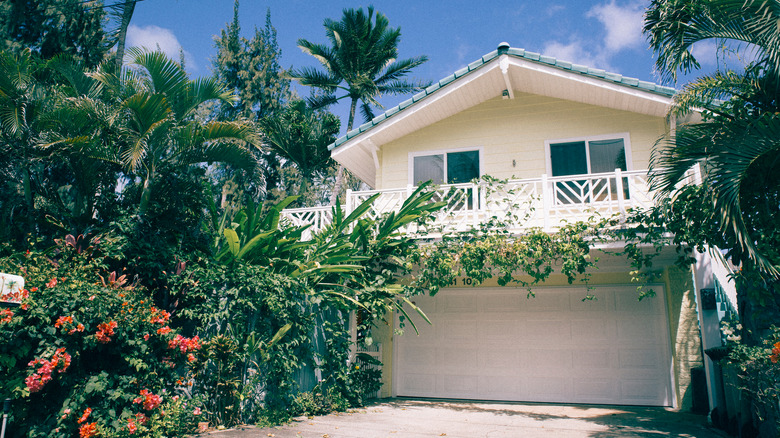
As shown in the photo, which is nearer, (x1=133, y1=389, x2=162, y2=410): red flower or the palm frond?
(x1=133, y1=389, x2=162, y2=410): red flower

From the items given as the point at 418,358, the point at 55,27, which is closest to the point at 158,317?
the point at 418,358

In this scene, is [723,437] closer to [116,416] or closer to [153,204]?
[116,416]

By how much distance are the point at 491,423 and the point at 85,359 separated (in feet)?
17.7

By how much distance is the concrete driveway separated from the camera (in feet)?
21.3

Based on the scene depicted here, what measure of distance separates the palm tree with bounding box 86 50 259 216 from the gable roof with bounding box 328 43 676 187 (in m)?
2.82

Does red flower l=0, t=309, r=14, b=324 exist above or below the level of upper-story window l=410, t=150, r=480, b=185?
below

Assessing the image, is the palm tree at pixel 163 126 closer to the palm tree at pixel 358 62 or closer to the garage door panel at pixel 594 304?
the garage door panel at pixel 594 304

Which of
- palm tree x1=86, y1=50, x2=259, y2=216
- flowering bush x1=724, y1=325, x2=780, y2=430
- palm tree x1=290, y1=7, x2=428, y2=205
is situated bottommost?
flowering bush x1=724, y1=325, x2=780, y2=430

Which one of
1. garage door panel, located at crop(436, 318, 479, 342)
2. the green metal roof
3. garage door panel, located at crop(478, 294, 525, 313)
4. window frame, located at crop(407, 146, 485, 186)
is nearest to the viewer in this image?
the green metal roof

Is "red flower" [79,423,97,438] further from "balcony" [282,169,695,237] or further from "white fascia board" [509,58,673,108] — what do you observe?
"white fascia board" [509,58,673,108]

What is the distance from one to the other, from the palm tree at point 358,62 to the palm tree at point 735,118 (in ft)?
43.2

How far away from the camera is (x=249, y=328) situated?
6.84m

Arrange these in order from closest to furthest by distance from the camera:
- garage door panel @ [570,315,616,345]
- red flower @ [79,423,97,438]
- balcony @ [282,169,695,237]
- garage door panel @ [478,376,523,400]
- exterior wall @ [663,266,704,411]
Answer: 1. red flower @ [79,423,97,438]
2. balcony @ [282,169,695,237]
3. exterior wall @ [663,266,704,411]
4. garage door panel @ [570,315,616,345]
5. garage door panel @ [478,376,523,400]

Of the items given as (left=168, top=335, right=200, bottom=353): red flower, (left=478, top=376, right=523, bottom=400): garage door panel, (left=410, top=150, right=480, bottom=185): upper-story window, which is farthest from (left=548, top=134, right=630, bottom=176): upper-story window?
(left=168, top=335, right=200, bottom=353): red flower
